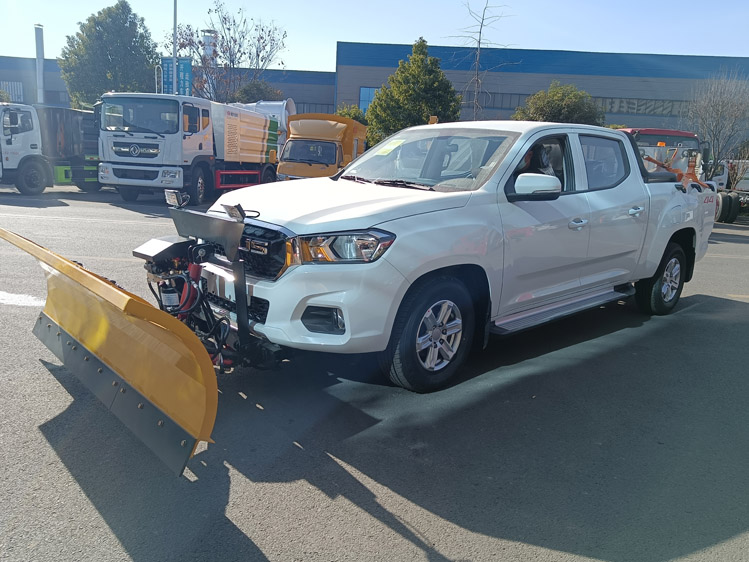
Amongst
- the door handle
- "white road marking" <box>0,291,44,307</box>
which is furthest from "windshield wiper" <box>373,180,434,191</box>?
"white road marking" <box>0,291,44,307</box>

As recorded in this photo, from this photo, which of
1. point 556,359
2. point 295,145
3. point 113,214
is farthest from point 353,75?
point 556,359

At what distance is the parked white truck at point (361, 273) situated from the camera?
3.26 metres

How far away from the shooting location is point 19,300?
6.11 m

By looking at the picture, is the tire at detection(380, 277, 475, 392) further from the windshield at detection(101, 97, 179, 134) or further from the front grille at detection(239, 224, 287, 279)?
the windshield at detection(101, 97, 179, 134)

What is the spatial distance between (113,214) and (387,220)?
11394 millimetres

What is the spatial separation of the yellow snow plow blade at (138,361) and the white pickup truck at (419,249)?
1.59ft

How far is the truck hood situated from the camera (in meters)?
3.79

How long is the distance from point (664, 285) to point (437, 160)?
320 centimetres

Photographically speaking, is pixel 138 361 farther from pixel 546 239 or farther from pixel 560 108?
pixel 560 108

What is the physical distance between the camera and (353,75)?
53.1m

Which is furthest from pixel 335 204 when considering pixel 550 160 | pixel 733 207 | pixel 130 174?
pixel 733 207

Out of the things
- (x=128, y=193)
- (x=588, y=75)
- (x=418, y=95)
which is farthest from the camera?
(x=588, y=75)

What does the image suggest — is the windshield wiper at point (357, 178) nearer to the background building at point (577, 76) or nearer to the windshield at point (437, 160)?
the windshield at point (437, 160)

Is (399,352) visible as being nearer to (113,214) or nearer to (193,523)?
(193,523)
